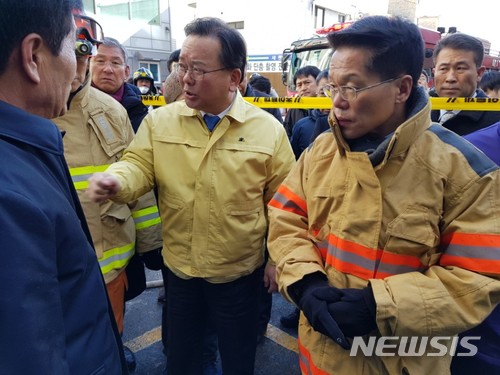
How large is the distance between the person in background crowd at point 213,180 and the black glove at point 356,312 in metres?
0.77

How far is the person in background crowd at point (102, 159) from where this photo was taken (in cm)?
183

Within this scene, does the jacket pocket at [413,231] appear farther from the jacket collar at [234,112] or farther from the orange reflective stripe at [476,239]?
the jacket collar at [234,112]

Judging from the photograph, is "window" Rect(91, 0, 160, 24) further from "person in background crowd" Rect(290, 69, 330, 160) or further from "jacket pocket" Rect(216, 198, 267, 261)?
"jacket pocket" Rect(216, 198, 267, 261)

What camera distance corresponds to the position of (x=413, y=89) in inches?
55.9

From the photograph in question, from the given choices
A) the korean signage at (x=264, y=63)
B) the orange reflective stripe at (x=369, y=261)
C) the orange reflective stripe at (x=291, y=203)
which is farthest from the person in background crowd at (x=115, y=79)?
the korean signage at (x=264, y=63)

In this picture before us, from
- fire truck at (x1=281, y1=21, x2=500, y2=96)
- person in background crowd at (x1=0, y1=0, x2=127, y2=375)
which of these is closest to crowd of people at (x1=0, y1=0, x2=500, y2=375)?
person in background crowd at (x1=0, y1=0, x2=127, y2=375)

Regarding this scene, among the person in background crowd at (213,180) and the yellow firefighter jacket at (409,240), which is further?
the person in background crowd at (213,180)

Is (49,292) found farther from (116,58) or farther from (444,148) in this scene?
(116,58)

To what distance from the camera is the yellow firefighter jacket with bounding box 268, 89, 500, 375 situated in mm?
1184

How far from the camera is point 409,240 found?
1263 mm

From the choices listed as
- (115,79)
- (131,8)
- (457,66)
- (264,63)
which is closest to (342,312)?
(457,66)

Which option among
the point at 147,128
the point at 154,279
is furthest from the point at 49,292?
the point at 154,279

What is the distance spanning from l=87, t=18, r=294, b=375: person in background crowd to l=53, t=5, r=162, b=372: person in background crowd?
0.17 meters

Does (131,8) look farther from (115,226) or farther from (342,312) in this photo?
(342,312)
